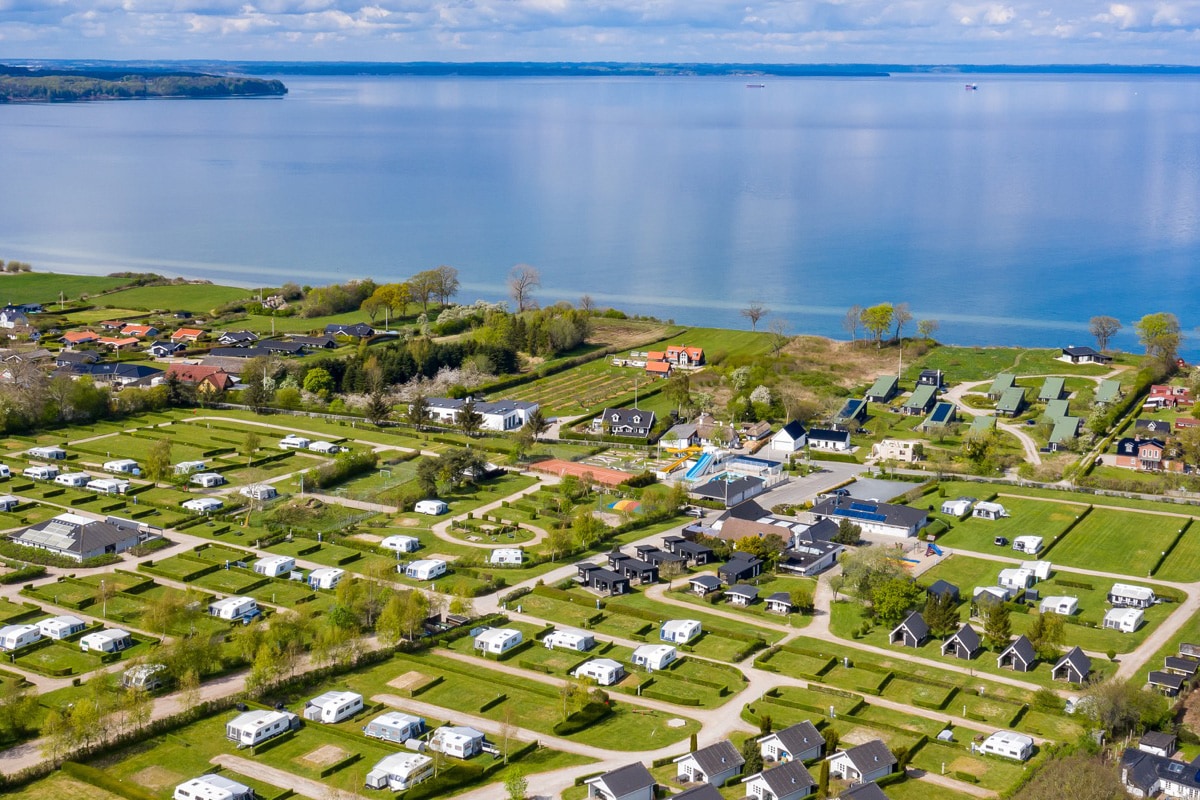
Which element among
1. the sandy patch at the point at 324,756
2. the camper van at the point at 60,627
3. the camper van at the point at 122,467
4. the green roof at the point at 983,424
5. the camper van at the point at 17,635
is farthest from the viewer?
the green roof at the point at 983,424

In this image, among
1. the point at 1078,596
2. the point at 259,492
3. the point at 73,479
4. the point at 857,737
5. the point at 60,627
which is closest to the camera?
the point at 857,737

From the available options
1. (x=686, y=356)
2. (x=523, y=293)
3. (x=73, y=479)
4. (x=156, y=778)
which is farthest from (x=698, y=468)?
(x=523, y=293)

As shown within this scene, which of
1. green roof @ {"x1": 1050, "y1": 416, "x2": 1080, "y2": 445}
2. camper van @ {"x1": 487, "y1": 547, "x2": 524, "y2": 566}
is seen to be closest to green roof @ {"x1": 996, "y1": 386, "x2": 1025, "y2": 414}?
green roof @ {"x1": 1050, "y1": 416, "x2": 1080, "y2": 445}

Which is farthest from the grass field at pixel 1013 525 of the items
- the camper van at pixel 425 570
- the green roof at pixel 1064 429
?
the camper van at pixel 425 570

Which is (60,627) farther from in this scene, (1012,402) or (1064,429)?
(1012,402)

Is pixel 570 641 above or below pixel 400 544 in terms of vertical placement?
below

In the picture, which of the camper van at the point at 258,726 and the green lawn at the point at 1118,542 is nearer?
the camper van at the point at 258,726

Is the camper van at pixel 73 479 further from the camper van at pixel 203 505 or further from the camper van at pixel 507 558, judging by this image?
the camper van at pixel 507 558

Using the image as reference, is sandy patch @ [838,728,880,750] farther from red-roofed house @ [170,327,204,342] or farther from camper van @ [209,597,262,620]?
red-roofed house @ [170,327,204,342]
